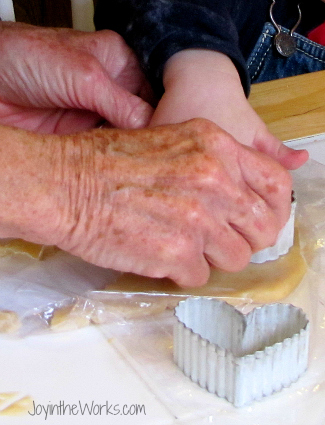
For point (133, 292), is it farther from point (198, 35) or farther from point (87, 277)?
point (198, 35)

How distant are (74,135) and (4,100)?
0.33m

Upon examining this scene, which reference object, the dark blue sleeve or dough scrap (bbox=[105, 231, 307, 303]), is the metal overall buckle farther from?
dough scrap (bbox=[105, 231, 307, 303])

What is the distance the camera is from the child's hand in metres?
0.60

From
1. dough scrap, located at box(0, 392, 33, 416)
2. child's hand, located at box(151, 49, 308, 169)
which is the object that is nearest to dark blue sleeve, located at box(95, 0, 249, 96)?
child's hand, located at box(151, 49, 308, 169)

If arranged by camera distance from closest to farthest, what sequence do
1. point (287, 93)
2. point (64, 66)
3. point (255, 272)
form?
point (255, 272) → point (64, 66) → point (287, 93)

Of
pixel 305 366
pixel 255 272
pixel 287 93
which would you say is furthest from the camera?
pixel 287 93

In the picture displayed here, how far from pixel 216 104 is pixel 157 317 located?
249 millimetres

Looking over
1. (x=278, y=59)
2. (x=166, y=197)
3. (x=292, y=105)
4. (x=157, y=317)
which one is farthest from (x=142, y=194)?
(x=278, y=59)

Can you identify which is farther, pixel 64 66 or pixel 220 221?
pixel 64 66

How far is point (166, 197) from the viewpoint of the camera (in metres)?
0.48

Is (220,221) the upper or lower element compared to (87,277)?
upper

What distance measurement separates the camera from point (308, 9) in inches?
37.7

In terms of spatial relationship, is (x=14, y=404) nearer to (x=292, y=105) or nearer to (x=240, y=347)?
(x=240, y=347)

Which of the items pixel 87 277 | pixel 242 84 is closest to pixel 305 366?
pixel 87 277
